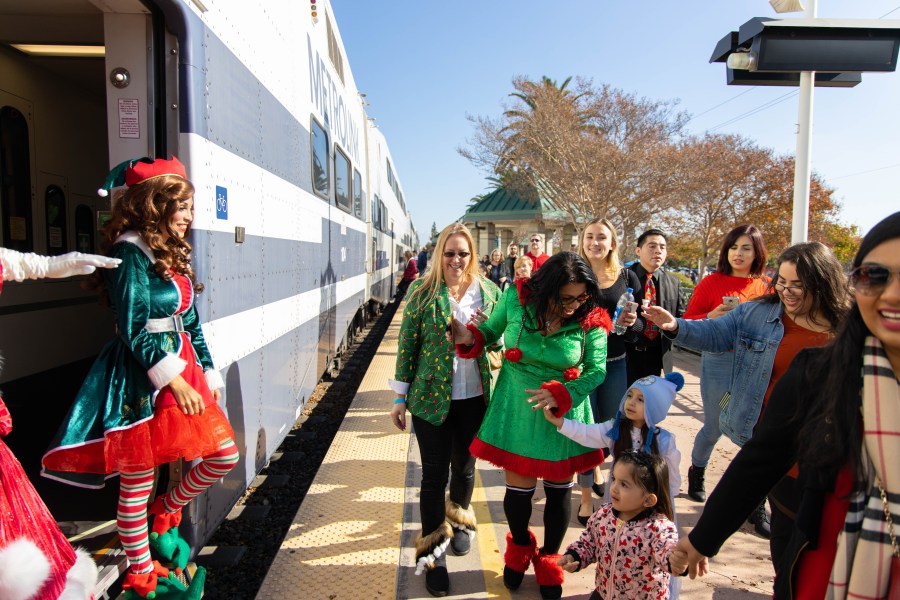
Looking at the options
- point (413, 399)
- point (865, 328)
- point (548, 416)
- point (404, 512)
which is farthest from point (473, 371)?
point (865, 328)

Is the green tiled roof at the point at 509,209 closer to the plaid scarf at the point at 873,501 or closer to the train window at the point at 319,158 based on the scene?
the train window at the point at 319,158

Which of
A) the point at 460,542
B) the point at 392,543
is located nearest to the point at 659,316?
the point at 460,542

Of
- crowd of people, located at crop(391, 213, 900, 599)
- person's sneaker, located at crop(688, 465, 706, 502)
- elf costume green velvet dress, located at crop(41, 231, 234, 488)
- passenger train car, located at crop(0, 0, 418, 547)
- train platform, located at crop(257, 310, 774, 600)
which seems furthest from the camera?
person's sneaker, located at crop(688, 465, 706, 502)

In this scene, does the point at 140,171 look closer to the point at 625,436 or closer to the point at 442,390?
the point at 442,390

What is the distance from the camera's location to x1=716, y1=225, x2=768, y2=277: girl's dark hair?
3963 mm

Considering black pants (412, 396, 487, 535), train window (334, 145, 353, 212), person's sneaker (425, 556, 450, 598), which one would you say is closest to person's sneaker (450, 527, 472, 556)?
black pants (412, 396, 487, 535)

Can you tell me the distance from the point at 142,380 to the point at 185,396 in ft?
0.67

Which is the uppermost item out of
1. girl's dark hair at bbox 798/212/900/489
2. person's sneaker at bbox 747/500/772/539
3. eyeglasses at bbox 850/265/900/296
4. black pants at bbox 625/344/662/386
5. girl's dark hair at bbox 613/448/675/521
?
eyeglasses at bbox 850/265/900/296

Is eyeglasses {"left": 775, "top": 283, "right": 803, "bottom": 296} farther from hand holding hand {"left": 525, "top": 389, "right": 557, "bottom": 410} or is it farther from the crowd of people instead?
hand holding hand {"left": 525, "top": 389, "right": 557, "bottom": 410}

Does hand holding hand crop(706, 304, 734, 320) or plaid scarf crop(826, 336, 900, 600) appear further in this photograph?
hand holding hand crop(706, 304, 734, 320)

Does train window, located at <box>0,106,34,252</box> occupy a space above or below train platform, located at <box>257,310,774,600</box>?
above

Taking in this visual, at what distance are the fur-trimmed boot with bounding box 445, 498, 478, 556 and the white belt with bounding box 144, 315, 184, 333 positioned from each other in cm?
183

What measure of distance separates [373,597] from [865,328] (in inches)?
94.8

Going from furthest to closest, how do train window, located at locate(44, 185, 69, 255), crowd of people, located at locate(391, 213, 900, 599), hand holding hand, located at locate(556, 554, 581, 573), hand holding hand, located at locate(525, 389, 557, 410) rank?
train window, located at locate(44, 185, 69, 255) < hand holding hand, located at locate(525, 389, 557, 410) < hand holding hand, located at locate(556, 554, 581, 573) < crowd of people, located at locate(391, 213, 900, 599)
